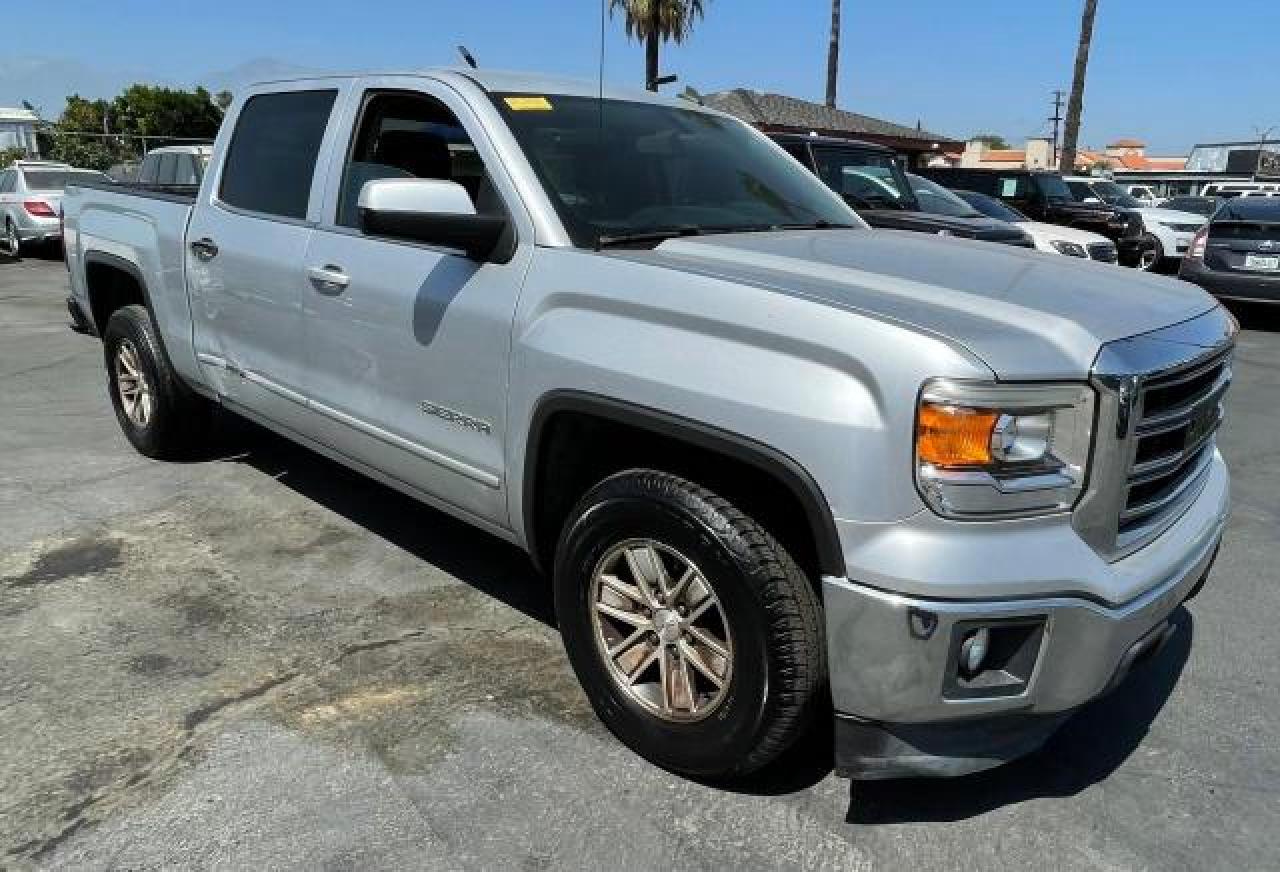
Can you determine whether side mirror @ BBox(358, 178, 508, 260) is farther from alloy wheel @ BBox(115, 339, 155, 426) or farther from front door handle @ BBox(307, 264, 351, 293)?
alloy wheel @ BBox(115, 339, 155, 426)

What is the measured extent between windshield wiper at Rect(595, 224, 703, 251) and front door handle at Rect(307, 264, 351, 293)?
107 cm

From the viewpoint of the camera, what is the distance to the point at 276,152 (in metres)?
4.43

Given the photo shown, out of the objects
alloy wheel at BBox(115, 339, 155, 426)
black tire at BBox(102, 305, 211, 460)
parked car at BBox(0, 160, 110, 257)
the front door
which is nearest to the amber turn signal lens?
the front door

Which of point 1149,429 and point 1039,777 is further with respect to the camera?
point 1039,777

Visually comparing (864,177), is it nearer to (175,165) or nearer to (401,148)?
(401,148)

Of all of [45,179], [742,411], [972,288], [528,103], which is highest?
[528,103]

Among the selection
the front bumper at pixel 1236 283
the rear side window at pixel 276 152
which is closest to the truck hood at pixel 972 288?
the rear side window at pixel 276 152

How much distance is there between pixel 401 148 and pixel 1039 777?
2.98 metres

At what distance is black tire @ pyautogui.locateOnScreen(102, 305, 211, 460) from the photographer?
5.27 metres

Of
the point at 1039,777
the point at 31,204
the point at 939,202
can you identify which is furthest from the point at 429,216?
the point at 31,204

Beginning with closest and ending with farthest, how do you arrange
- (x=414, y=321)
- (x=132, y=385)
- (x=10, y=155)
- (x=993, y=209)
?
(x=414, y=321)
(x=132, y=385)
(x=993, y=209)
(x=10, y=155)

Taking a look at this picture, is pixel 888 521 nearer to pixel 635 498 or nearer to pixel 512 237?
pixel 635 498

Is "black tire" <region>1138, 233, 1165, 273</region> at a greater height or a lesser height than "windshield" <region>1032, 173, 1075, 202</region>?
lesser

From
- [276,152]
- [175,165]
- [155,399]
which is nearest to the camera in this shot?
[276,152]
